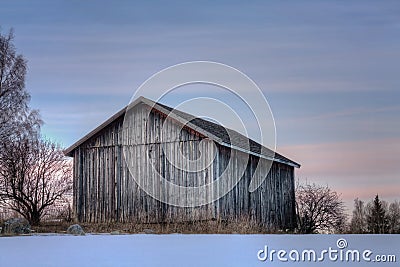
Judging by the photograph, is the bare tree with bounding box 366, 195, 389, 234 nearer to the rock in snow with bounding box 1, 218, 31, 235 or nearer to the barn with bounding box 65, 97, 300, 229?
the barn with bounding box 65, 97, 300, 229

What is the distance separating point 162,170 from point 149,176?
0.54 metres

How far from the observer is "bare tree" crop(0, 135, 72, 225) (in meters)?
24.7

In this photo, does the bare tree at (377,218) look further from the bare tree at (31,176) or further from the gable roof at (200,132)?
the bare tree at (31,176)

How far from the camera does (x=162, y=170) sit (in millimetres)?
21469

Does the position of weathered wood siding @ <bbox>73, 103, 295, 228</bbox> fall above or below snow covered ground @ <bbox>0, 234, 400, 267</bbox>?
above

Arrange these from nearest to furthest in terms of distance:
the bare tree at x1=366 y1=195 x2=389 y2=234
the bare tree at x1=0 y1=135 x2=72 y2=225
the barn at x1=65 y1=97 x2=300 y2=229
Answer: the bare tree at x1=366 y1=195 x2=389 y2=234, the barn at x1=65 y1=97 x2=300 y2=229, the bare tree at x1=0 y1=135 x2=72 y2=225

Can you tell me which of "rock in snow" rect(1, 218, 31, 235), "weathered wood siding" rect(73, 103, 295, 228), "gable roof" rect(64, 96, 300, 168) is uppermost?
"gable roof" rect(64, 96, 300, 168)

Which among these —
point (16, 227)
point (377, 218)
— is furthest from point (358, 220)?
point (16, 227)

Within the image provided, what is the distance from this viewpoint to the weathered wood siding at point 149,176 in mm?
20734

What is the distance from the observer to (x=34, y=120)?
2683 centimetres

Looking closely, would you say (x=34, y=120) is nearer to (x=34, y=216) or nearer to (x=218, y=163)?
(x=34, y=216)

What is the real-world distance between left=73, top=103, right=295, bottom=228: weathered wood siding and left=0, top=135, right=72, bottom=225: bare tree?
2.60 metres

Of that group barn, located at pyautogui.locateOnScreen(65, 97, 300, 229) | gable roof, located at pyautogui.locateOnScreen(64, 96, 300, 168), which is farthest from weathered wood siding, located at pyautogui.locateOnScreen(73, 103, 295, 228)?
gable roof, located at pyautogui.locateOnScreen(64, 96, 300, 168)

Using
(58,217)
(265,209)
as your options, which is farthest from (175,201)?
(58,217)
